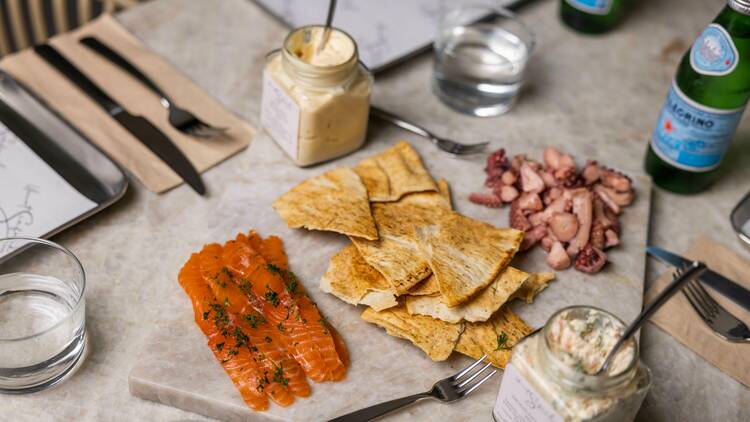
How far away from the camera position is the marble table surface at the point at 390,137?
53.0 inches

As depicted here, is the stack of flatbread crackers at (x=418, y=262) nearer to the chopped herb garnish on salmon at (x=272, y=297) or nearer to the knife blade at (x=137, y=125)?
the chopped herb garnish on salmon at (x=272, y=297)

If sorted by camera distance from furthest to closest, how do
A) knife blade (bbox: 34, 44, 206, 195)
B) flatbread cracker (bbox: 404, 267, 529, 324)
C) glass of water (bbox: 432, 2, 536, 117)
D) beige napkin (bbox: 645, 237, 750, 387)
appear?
glass of water (bbox: 432, 2, 536, 117), knife blade (bbox: 34, 44, 206, 195), beige napkin (bbox: 645, 237, 750, 387), flatbread cracker (bbox: 404, 267, 529, 324)

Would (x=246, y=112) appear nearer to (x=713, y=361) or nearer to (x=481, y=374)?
(x=481, y=374)

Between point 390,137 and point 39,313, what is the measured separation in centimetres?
83

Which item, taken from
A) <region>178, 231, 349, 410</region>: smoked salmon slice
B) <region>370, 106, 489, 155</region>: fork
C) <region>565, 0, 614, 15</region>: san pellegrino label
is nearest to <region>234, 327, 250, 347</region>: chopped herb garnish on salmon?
<region>178, 231, 349, 410</region>: smoked salmon slice

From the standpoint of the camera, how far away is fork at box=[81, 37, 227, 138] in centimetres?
172

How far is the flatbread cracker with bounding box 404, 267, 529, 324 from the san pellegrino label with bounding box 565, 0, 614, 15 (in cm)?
101

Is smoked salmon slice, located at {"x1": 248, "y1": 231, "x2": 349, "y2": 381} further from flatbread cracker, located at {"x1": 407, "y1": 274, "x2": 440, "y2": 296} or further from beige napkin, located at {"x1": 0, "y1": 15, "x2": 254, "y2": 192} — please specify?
beige napkin, located at {"x1": 0, "y1": 15, "x2": 254, "y2": 192}

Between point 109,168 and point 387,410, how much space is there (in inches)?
30.6

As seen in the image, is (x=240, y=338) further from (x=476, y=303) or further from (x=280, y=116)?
(x=280, y=116)

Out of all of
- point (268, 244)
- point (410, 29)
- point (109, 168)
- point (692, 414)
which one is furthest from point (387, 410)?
point (410, 29)

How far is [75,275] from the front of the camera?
1.30 m

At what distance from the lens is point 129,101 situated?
1.78m

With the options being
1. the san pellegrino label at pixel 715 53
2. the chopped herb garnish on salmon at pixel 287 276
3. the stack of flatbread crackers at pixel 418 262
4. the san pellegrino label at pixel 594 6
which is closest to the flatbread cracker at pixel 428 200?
the stack of flatbread crackers at pixel 418 262
